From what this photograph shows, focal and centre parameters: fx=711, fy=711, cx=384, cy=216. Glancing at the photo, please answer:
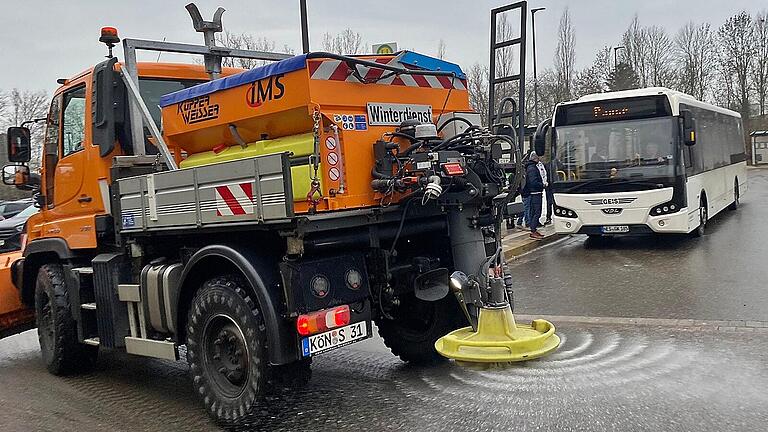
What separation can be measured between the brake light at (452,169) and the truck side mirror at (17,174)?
16.6 feet

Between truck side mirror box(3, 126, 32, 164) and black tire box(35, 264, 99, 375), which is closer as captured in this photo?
black tire box(35, 264, 99, 375)

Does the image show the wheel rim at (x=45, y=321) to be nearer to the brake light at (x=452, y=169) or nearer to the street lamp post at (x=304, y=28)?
the brake light at (x=452, y=169)

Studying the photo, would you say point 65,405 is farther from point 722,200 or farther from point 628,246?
point 722,200

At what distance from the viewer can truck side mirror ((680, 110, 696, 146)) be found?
42.3ft

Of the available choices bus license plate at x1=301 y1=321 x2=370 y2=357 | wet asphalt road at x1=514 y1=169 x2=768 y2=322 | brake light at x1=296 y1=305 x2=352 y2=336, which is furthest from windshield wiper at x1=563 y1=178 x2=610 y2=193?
brake light at x1=296 y1=305 x2=352 y2=336

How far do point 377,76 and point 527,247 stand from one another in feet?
31.0

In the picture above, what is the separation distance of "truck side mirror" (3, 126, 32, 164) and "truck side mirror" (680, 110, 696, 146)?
423 inches

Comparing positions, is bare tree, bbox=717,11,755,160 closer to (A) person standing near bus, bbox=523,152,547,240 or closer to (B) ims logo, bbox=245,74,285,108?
(A) person standing near bus, bbox=523,152,547,240

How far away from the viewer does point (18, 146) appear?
7539 millimetres

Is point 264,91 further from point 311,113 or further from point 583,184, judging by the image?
point 583,184

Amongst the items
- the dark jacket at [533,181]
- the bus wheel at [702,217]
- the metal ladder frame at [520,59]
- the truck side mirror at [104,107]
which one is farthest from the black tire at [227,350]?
the bus wheel at [702,217]

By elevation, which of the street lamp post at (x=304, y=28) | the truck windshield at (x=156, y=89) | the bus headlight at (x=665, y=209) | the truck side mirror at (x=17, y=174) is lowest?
the bus headlight at (x=665, y=209)

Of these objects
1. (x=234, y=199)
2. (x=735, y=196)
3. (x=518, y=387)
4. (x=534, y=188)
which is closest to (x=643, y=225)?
(x=534, y=188)

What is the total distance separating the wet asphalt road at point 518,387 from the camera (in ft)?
16.1
